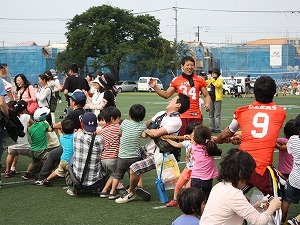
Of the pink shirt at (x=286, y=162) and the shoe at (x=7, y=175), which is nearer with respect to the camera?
the pink shirt at (x=286, y=162)

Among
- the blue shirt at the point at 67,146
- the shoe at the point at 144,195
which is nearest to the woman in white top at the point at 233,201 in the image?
the shoe at the point at 144,195

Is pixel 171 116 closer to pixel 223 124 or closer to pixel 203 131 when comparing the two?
pixel 203 131

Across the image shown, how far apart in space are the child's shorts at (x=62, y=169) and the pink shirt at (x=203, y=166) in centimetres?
274

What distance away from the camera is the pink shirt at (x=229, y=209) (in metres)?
4.92

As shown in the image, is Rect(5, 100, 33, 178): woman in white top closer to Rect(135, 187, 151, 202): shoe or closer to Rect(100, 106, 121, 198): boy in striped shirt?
Rect(100, 106, 121, 198): boy in striped shirt

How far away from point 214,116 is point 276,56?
6293 cm

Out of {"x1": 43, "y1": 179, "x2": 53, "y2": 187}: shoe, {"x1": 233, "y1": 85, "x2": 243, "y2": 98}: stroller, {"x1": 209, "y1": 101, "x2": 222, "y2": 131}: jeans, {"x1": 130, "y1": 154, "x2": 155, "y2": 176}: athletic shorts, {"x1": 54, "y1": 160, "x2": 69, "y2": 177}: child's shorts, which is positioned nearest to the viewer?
{"x1": 130, "y1": 154, "x2": 155, "y2": 176}: athletic shorts

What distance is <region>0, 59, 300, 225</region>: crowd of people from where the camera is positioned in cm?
510

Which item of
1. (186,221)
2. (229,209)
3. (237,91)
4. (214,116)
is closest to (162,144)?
(186,221)

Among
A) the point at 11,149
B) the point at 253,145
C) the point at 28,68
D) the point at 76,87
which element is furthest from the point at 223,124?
the point at 28,68

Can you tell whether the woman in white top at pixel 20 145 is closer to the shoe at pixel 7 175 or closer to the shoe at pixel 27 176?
the shoe at pixel 7 175

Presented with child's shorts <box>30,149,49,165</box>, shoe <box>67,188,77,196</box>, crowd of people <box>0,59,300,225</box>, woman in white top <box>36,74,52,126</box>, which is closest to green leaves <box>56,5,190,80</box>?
woman in white top <box>36,74,52,126</box>

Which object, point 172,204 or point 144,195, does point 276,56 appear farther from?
point 172,204

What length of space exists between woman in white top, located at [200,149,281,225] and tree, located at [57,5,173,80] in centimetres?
6396
